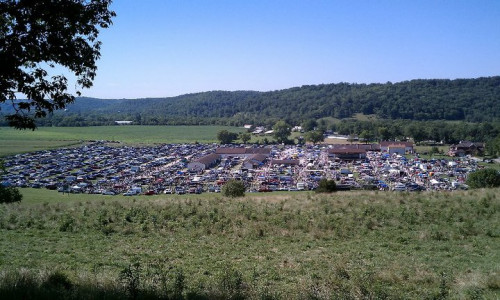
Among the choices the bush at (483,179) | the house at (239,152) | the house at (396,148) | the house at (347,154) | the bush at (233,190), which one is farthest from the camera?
the house at (396,148)

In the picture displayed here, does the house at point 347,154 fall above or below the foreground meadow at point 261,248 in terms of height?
below

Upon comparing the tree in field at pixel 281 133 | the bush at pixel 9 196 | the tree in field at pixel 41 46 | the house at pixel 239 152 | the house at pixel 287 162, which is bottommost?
the house at pixel 287 162

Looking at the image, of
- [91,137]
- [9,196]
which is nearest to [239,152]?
[9,196]

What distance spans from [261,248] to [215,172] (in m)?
43.7

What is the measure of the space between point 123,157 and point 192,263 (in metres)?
67.3

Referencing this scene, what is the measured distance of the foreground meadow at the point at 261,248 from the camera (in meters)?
5.67

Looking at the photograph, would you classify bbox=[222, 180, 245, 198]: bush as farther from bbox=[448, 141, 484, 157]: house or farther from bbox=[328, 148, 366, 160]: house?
bbox=[448, 141, 484, 157]: house

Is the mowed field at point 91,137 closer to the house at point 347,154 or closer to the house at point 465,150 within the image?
the house at point 347,154

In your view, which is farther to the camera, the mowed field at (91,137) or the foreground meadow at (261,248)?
the mowed field at (91,137)

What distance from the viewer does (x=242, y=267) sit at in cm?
782

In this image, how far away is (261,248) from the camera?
32.3ft

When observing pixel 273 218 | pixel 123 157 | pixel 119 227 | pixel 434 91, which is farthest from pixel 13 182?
pixel 434 91

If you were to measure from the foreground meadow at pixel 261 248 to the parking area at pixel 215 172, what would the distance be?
22978mm

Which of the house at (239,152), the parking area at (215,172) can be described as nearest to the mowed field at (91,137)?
the parking area at (215,172)
